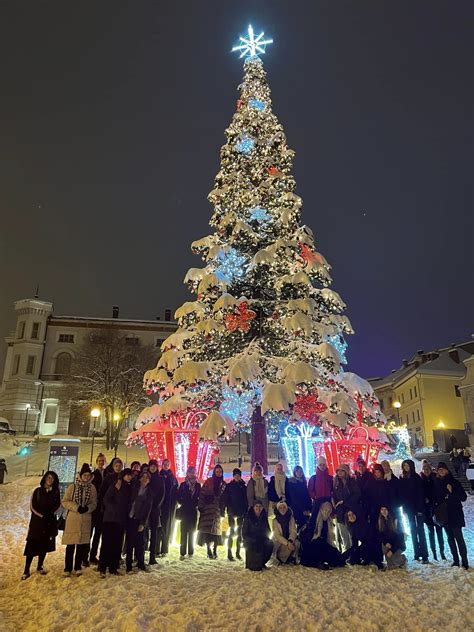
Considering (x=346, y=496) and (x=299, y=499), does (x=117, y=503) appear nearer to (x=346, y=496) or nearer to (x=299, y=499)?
(x=299, y=499)

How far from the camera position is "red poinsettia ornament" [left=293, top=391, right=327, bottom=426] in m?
11.6

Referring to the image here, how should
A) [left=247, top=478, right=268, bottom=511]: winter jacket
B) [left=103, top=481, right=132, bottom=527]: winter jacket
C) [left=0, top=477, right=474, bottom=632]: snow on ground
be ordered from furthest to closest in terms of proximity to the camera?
[left=247, top=478, right=268, bottom=511]: winter jacket
[left=103, top=481, right=132, bottom=527]: winter jacket
[left=0, top=477, right=474, bottom=632]: snow on ground

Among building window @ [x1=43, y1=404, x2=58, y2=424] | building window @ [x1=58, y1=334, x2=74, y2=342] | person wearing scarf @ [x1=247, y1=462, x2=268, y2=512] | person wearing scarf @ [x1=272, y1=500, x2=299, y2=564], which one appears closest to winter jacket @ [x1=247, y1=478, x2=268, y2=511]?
person wearing scarf @ [x1=247, y1=462, x2=268, y2=512]

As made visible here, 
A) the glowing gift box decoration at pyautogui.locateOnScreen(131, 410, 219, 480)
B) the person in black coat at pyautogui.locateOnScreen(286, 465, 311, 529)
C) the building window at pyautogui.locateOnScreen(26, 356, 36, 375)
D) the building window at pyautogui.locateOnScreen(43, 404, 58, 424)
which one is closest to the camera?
the person in black coat at pyautogui.locateOnScreen(286, 465, 311, 529)

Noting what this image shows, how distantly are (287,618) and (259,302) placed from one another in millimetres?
9090

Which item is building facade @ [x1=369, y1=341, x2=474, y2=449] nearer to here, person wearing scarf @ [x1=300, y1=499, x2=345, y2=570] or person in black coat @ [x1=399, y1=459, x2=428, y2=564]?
person in black coat @ [x1=399, y1=459, x2=428, y2=564]

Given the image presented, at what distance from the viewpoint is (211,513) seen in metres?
9.00

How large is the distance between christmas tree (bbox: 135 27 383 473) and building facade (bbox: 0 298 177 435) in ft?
110

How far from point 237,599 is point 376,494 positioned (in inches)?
141

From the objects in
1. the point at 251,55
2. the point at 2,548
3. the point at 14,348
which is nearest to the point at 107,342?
the point at 14,348

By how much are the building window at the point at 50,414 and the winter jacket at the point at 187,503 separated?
44407 millimetres

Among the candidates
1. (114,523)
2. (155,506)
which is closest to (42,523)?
(114,523)

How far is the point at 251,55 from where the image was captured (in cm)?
1727

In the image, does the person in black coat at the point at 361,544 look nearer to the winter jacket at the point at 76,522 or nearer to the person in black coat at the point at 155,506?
the person in black coat at the point at 155,506
